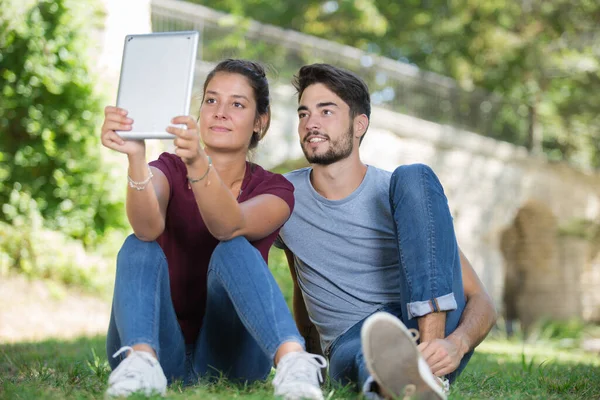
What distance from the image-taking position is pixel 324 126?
2.76 m

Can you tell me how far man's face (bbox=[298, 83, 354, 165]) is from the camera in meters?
2.75

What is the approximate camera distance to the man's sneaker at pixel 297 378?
6.06 feet

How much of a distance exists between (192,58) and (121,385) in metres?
0.89

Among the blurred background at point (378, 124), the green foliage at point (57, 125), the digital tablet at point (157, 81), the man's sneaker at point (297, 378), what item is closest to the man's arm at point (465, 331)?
the man's sneaker at point (297, 378)

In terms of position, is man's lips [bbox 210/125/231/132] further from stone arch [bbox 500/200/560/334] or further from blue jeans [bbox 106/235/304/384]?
stone arch [bbox 500/200/560/334]

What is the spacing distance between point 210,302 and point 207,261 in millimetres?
217

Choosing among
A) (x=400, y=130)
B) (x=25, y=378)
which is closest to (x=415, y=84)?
(x=400, y=130)

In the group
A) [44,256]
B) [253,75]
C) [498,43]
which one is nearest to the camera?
[253,75]

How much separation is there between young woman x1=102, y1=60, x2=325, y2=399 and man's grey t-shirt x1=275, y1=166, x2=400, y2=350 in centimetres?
28

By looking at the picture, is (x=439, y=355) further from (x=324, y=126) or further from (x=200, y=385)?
(x=324, y=126)

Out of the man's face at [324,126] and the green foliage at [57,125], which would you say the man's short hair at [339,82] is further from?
the green foliage at [57,125]

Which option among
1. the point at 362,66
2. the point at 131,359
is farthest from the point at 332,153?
the point at 362,66

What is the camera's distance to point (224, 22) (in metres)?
8.45

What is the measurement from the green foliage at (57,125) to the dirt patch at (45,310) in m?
0.73
